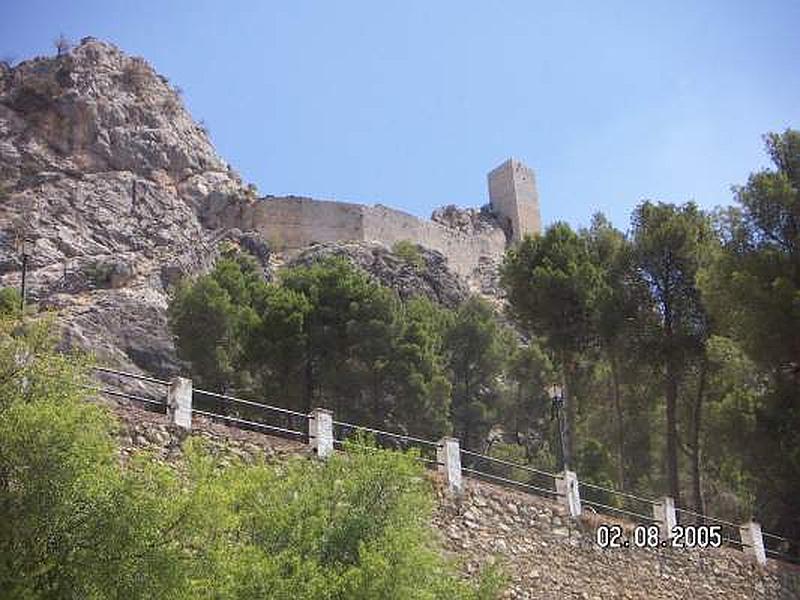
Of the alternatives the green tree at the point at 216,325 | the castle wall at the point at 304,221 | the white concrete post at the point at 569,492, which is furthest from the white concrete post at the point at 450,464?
the castle wall at the point at 304,221

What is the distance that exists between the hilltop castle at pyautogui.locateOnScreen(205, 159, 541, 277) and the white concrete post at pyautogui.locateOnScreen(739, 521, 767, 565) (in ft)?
96.4

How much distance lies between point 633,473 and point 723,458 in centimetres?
455

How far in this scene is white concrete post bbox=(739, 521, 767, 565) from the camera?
1703 cm

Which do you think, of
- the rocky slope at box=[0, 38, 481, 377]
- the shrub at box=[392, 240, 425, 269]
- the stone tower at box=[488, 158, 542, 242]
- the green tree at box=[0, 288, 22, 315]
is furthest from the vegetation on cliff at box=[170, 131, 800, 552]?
the stone tower at box=[488, 158, 542, 242]

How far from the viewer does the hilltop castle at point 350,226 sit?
51.3 metres

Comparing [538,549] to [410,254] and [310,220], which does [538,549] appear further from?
[310,220]

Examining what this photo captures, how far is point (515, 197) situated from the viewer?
231ft

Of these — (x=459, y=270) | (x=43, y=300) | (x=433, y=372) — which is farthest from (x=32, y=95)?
(x=433, y=372)

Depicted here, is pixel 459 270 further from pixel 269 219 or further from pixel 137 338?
pixel 137 338

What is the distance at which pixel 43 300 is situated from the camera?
119 feet

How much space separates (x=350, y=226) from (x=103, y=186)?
13.4 meters

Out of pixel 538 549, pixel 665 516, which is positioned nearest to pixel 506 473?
pixel 665 516

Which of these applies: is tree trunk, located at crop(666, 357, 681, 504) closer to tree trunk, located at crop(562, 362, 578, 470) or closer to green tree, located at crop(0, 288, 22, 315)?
tree trunk, located at crop(562, 362, 578, 470)

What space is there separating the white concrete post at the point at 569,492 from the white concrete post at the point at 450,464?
2.11 m
